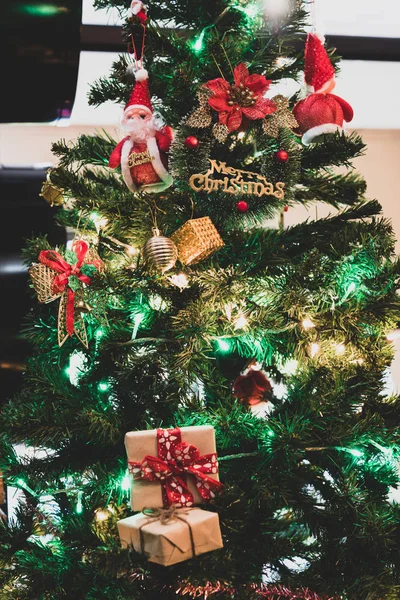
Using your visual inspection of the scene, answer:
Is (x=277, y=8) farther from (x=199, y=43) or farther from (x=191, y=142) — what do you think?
(x=191, y=142)

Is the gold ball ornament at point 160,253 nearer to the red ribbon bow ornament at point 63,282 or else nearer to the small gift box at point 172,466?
the red ribbon bow ornament at point 63,282

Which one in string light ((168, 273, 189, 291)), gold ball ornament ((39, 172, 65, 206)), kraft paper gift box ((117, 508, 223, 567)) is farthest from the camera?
gold ball ornament ((39, 172, 65, 206))

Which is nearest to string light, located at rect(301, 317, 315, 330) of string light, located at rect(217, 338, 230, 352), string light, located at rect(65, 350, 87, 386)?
string light, located at rect(217, 338, 230, 352)

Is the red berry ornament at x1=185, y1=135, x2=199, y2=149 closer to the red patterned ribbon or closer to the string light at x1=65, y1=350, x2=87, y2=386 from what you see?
the red patterned ribbon

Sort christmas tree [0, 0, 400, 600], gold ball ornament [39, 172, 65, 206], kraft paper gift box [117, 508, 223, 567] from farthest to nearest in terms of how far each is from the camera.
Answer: gold ball ornament [39, 172, 65, 206], christmas tree [0, 0, 400, 600], kraft paper gift box [117, 508, 223, 567]

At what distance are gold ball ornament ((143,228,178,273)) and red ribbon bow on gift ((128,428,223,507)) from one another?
0.85ft

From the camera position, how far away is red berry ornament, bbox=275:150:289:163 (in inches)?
37.5

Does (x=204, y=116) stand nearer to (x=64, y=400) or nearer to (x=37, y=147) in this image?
(x=64, y=400)

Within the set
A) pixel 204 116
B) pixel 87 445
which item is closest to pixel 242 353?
pixel 87 445

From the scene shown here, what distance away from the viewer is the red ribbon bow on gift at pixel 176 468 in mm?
835

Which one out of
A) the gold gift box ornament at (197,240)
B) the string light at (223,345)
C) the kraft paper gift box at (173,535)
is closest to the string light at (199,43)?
the gold gift box ornament at (197,240)

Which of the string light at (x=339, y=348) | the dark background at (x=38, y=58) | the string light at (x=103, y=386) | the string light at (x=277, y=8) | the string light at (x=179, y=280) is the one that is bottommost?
the string light at (x=103, y=386)

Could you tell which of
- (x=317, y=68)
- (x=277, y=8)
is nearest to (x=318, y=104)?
(x=317, y=68)

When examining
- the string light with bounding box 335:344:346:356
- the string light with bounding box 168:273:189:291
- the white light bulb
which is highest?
the string light with bounding box 168:273:189:291
